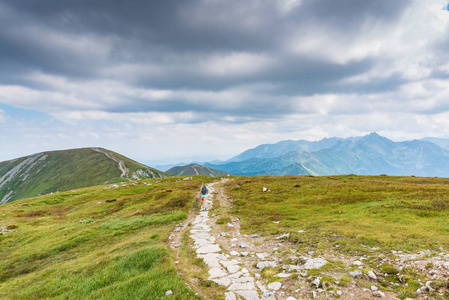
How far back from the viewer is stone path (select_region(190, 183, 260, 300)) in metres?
9.49

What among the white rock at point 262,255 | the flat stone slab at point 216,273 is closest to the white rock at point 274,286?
the flat stone slab at point 216,273

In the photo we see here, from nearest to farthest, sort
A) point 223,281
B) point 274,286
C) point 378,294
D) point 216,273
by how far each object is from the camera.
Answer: point 378,294 < point 274,286 < point 223,281 < point 216,273

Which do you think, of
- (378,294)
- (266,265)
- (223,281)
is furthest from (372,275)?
(223,281)

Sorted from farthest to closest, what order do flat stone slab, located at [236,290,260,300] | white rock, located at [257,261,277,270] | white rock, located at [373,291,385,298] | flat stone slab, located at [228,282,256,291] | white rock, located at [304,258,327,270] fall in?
white rock, located at [257,261,277,270]
white rock, located at [304,258,327,270]
flat stone slab, located at [228,282,256,291]
flat stone slab, located at [236,290,260,300]
white rock, located at [373,291,385,298]

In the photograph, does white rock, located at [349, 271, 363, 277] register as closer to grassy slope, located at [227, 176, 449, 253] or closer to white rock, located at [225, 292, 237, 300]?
grassy slope, located at [227, 176, 449, 253]

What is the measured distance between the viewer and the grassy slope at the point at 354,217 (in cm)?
1405

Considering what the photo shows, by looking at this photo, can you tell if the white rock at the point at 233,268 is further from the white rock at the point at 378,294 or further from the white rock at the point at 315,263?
the white rock at the point at 378,294

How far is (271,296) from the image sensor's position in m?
8.84

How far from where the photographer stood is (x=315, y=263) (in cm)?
1116

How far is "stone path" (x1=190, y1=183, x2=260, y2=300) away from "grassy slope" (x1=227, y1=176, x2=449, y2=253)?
16.0 feet

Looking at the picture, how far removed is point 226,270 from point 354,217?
1671 cm

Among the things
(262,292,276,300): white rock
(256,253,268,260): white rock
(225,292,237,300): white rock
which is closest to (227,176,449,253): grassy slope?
(256,253,268,260): white rock

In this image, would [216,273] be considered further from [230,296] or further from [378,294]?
[378,294]

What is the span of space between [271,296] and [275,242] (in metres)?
7.29
